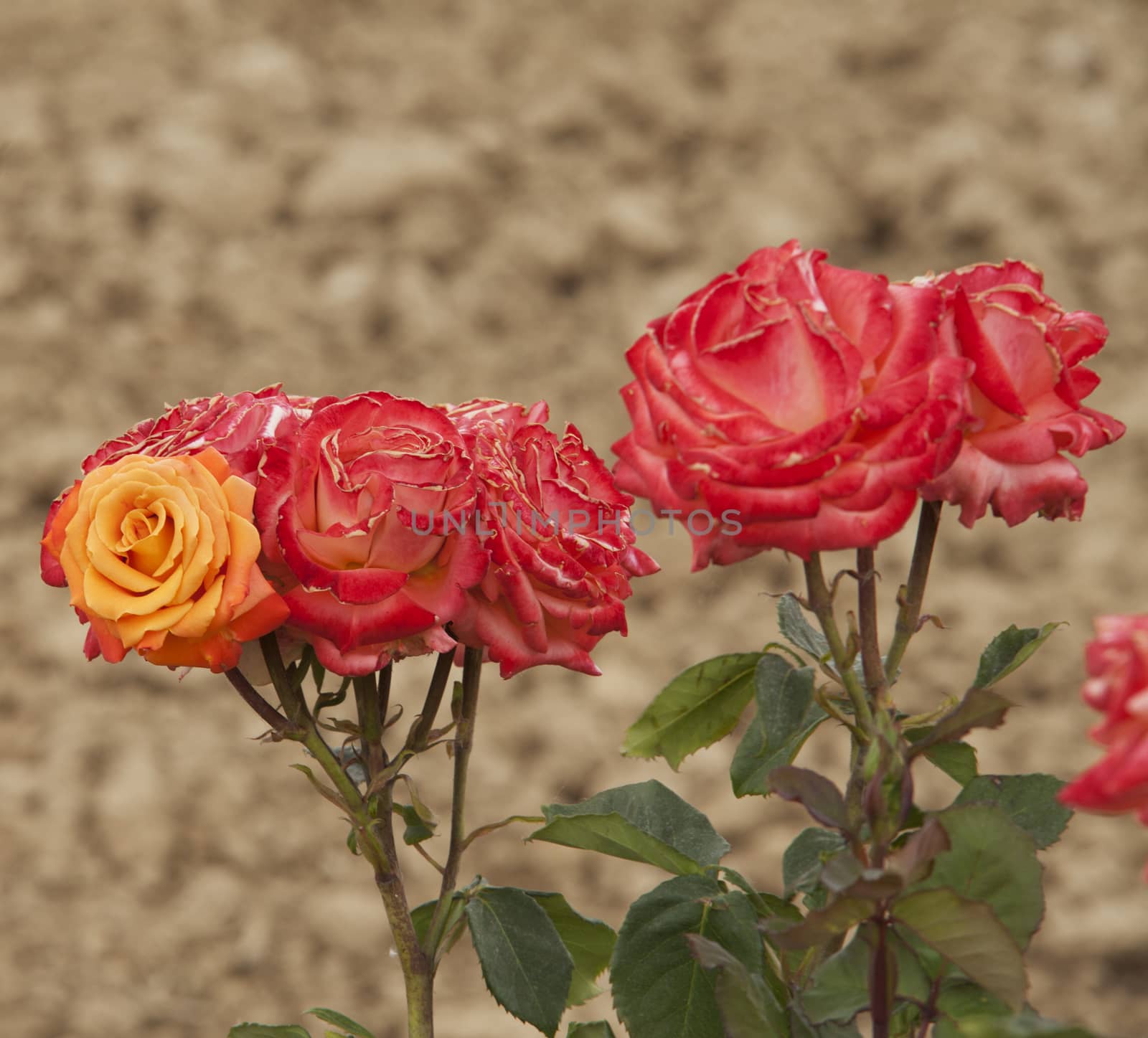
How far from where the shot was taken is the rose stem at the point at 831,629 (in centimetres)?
33

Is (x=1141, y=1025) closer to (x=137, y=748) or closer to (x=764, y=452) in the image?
(x=137, y=748)

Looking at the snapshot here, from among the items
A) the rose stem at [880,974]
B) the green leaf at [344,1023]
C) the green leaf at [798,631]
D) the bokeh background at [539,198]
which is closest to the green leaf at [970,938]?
the rose stem at [880,974]

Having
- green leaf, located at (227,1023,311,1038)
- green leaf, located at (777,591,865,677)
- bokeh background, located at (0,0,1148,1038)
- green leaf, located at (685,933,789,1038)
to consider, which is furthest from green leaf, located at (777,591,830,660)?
bokeh background, located at (0,0,1148,1038)

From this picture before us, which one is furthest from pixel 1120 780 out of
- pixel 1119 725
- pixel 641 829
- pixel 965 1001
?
pixel 641 829

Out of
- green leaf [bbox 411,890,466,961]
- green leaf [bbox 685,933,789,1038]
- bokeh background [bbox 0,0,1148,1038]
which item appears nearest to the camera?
green leaf [bbox 685,933,789,1038]

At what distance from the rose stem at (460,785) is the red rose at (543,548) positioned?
19 mm

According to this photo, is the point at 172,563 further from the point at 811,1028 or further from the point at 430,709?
the point at 811,1028

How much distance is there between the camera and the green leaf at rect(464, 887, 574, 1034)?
416 mm

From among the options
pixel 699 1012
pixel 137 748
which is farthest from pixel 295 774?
pixel 699 1012

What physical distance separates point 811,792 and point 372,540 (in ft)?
0.46

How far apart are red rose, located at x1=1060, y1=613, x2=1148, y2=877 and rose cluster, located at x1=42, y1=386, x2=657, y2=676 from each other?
166 millimetres

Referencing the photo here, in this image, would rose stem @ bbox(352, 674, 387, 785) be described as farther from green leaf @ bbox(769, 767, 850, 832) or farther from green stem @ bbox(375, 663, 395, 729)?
green leaf @ bbox(769, 767, 850, 832)

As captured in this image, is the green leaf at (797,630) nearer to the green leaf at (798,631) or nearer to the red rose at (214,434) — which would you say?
the green leaf at (798,631)

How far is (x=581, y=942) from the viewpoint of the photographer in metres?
0.49
